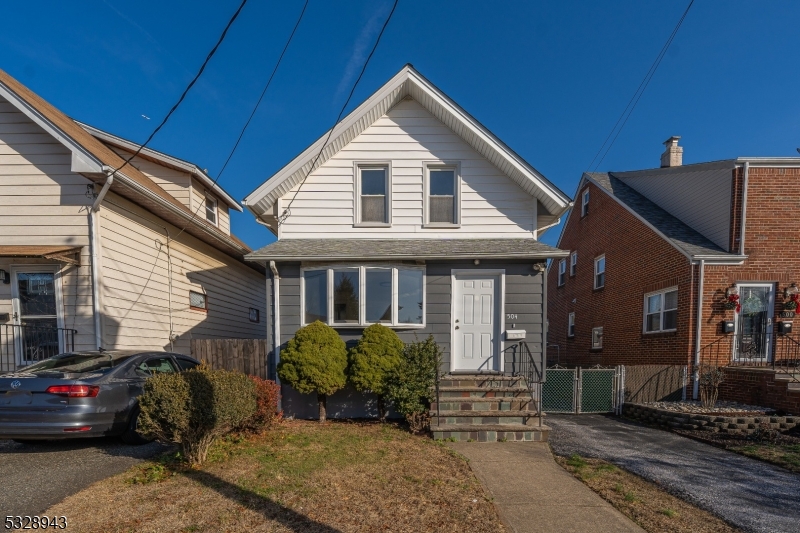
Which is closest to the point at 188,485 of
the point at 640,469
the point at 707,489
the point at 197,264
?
the point at 640,469

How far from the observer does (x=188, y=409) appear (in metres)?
4.44

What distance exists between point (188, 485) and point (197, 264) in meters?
8.07

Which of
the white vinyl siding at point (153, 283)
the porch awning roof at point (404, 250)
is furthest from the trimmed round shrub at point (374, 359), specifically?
the white vinyl siding at point (153, 283)

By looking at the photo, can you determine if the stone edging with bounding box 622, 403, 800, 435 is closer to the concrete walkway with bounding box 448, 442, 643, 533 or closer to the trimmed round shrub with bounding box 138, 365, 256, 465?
the concrete walkway with bounding box 448, 442, 643, 533

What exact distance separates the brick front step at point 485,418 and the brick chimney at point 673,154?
13.1 metres

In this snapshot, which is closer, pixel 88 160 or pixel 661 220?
pixel 88 160

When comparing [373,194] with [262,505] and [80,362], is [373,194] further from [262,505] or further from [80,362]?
[262,505]

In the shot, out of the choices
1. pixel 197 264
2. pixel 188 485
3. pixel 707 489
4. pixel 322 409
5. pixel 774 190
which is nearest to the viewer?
pixel 188 485

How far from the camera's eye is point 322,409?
7.30 metres

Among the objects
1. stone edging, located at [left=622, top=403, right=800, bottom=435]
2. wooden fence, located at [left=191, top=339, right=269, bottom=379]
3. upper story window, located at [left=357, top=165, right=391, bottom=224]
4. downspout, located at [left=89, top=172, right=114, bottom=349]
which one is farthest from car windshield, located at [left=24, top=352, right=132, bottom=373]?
stone edging, located at [left=622, top=403, right=800, bottom=435]

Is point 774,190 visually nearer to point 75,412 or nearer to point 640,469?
point 640,469

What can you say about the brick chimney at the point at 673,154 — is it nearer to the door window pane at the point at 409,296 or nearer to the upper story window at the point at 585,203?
the upper story window at the point at 585,203

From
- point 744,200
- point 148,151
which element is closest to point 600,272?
point 744,200

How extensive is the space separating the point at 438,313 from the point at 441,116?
438 cm
